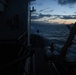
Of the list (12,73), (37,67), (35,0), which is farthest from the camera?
(35,0)

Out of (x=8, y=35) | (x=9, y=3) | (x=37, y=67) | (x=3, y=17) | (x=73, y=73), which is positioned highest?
(x=9, y=3)

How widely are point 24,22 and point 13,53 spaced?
5938mm

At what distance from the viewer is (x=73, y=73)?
1445 cm

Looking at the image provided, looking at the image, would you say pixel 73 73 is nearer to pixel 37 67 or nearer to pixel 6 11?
pixel 37 67

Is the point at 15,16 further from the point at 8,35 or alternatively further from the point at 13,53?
the point at 13,53

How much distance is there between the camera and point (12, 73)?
21.7 feet

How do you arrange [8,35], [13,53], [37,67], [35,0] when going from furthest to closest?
[35,0] < [8,35] < [37,67] < [13,53]

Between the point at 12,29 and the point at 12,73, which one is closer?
the point at 12,73

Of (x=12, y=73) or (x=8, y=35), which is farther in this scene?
(x=8, y=35)

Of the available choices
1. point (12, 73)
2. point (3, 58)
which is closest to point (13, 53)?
point (3, 58)

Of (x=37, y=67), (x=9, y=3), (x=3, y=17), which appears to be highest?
(x=9, y=3)

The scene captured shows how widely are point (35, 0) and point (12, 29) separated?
6835mm

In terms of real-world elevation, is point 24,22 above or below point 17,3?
below

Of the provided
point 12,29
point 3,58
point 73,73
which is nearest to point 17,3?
point 12,29
